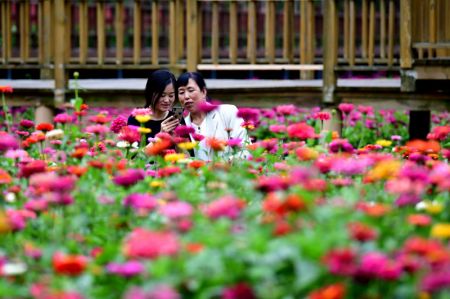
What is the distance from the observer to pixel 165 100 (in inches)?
314

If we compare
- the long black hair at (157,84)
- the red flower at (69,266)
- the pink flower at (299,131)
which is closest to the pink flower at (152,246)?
the red flower at (69,266)

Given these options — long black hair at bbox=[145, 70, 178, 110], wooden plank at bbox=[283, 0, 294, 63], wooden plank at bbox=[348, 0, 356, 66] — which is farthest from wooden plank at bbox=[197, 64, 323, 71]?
long black hair at bbox=[145, 70, 178, 110]

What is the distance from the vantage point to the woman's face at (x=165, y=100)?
26.1 feet

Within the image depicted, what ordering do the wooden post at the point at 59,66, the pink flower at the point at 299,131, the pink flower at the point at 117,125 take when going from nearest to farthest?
the pink flower at the point at 299,131
the pink flower at the point at 117,125
the wooden post at the point at 59,66

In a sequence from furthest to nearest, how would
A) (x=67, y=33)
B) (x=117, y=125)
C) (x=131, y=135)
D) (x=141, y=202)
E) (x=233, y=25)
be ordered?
(x=67, y=33) → (x=233, y=25) → (x=117, y=125) → (x=131, y=135) → (x=141, y=202)

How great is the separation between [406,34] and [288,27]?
8.97 feet

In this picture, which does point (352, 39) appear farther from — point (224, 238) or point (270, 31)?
point (224, 238)

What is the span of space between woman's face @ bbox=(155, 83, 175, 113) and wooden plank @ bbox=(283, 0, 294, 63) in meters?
4.54

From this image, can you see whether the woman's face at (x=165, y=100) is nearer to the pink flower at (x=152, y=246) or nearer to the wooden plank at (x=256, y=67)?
the wooden plank at (x=256, y=67)

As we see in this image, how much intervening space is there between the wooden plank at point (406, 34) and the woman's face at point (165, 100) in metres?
2.96

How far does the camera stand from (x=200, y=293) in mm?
3027

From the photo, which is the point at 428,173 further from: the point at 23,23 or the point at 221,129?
the point at 23,23

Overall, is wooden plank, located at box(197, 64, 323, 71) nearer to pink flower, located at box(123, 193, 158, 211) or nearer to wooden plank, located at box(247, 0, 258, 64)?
wooden plank, located at box(247, 0, 258, 64)

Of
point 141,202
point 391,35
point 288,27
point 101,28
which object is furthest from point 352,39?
point 141,202
